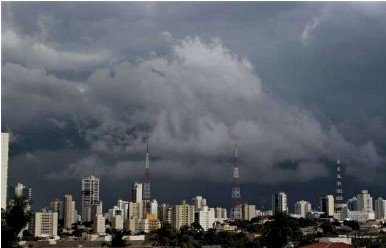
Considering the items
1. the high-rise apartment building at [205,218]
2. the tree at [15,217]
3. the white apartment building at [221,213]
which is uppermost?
the white apartment building at [221,213]

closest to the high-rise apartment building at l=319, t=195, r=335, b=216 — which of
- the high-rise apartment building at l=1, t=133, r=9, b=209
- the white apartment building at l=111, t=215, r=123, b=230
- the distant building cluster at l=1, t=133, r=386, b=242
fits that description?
the distant building cluster at l=1, t=133, r=386, b=242

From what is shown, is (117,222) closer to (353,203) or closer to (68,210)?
(68,210)

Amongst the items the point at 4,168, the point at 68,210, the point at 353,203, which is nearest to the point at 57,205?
the point at 68,210

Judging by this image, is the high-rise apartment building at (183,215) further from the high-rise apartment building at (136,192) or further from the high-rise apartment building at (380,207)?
the high-rise apartment building at (380,207)

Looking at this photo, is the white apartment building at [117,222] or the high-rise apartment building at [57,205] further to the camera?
the high-rise apartment building at [57,205]

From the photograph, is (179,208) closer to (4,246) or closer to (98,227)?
(98,227)

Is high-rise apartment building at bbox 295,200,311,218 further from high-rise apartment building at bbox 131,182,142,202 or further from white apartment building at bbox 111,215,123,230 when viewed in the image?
white apartment building at bbox 111,215,123,230

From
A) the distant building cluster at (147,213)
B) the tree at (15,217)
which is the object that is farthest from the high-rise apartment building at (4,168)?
the distant building cluster at (147,213)
